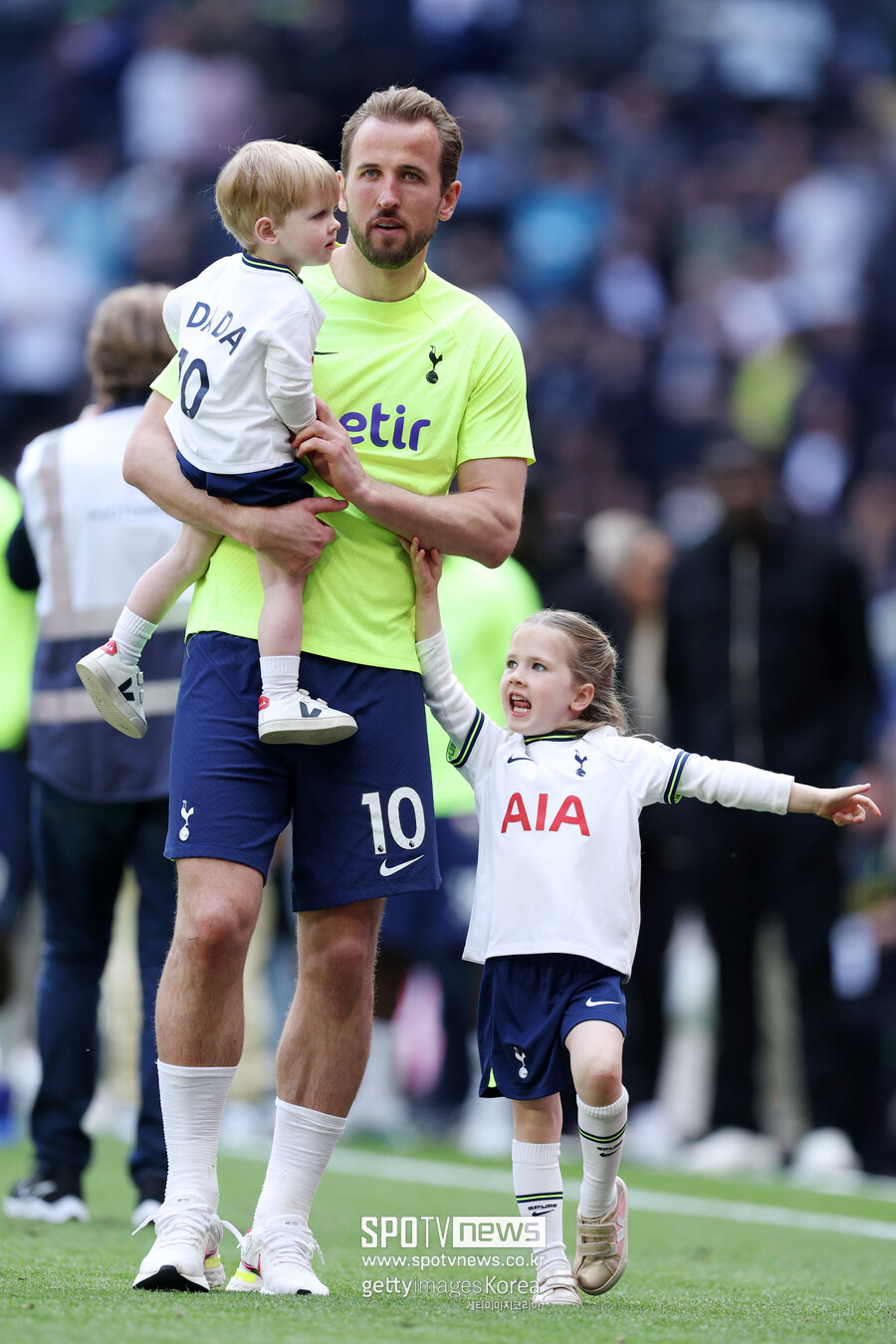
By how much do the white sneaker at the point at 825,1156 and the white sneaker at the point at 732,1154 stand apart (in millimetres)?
128

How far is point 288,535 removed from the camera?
3.76 m

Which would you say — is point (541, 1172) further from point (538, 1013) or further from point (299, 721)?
point (299, 721)

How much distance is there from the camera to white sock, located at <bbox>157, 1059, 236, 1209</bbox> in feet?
12.3

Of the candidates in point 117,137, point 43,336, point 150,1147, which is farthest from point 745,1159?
point 117,137

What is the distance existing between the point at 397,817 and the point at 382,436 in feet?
2.41

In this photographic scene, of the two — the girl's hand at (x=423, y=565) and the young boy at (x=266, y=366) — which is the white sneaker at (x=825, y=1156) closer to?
the girl's hand at (x=423, y=565)

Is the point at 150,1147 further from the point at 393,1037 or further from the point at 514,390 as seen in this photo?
the point at 393,1037

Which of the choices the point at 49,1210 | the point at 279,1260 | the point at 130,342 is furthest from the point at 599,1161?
the point at 130,342

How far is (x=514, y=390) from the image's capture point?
410 centimetres

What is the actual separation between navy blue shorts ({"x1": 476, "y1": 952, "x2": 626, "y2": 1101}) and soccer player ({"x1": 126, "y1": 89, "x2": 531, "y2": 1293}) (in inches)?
10.8

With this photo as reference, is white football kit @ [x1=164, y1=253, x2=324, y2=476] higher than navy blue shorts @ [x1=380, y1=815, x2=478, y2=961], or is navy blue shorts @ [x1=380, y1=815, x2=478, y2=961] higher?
white football kit @ [x1=164, y1=253, x2=324, y2=476]

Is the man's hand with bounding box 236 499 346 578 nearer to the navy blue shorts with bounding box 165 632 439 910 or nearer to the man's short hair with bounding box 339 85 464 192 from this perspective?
the navy blue shorts with bounding box 165 632 439 910

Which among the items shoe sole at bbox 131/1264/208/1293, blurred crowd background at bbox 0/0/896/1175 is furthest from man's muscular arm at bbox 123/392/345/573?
blurred crowd background at bbox 0/0/896/1175

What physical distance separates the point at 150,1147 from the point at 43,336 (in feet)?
33.5
